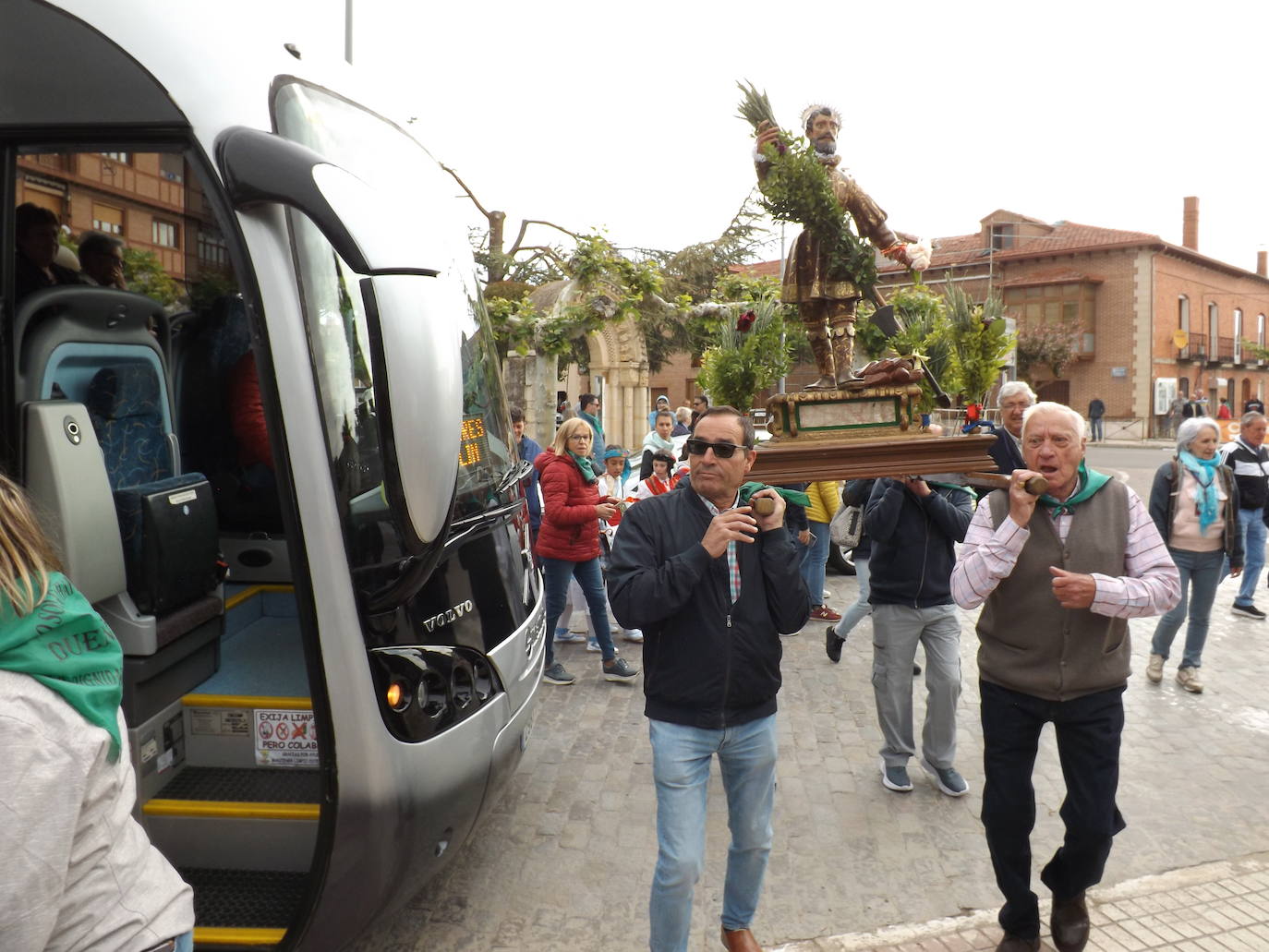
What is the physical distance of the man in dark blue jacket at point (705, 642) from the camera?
2.87 meters

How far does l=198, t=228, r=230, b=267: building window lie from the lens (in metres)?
3.98

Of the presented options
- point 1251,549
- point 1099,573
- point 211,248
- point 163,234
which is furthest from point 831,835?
point 1251,549

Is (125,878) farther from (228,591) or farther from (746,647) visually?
(228,591)

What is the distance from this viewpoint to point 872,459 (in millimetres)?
3213

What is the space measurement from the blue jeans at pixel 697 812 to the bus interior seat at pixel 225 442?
207cm

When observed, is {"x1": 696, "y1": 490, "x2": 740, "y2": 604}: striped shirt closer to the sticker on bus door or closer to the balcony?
the sticker on bus door

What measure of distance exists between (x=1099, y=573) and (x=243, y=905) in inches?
119

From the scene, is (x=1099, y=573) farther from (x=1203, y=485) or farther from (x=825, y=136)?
(x=1203, y=485)

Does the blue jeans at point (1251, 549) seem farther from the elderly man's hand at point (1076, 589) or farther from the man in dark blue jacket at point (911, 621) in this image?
the elderly man's hand at point (1076, 589)

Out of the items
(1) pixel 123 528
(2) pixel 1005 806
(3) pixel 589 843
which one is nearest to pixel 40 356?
(1) pixel 123 528

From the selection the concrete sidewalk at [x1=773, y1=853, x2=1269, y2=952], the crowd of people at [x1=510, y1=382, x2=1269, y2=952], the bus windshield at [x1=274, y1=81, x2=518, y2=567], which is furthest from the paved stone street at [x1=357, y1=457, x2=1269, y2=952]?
the bus windshield at [x1=274, y1=81, x2=518, y2=567]

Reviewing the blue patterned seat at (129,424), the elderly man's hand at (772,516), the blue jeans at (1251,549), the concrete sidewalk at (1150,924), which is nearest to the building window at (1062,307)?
the blue jeans at (1251,549)

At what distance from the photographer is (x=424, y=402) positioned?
2486 millimetres

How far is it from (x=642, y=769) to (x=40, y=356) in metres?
3.51
